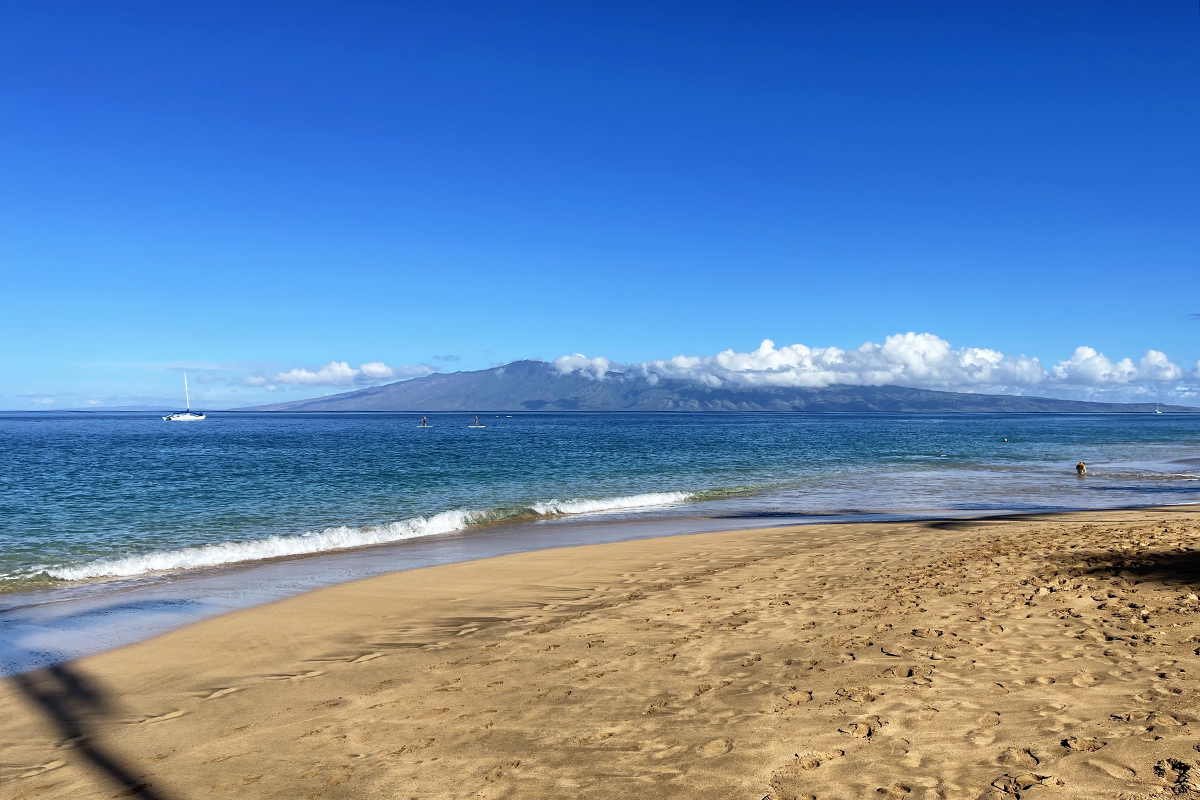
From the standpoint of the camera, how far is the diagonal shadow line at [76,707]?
5.97 m

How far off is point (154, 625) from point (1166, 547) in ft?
57.0

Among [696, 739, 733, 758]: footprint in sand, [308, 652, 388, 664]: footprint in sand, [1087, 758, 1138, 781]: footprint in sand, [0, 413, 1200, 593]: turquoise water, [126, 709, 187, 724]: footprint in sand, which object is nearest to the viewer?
[1087, 758, 1138, 781]: footprint in sand

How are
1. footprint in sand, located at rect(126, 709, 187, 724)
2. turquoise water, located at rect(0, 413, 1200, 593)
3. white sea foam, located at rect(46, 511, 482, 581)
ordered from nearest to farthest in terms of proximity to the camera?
footprint in sand, located at rect(126, 709, 187, 724), white sea foam, located at rect(46, 511, 482, 581), turquoise water, located at rect(0, 413, 1200, 593)

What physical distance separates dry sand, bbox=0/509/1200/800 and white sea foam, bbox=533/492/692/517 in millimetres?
14074

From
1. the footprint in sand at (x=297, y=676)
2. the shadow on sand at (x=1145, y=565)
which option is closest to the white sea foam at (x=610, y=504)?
the shadow on sand at (x=1145, y=565)

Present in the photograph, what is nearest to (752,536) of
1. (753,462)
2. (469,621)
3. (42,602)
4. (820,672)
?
(469,621)

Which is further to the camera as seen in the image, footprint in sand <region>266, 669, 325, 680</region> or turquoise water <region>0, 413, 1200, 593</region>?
turquoise water <region>0, 413, 1200, 593</region>

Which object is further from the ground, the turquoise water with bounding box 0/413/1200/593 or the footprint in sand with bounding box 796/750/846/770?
the footprint in sand with bounding box 796/750/846/770

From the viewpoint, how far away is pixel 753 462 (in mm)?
50906

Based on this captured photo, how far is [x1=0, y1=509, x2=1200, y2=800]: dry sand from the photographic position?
17.9ft

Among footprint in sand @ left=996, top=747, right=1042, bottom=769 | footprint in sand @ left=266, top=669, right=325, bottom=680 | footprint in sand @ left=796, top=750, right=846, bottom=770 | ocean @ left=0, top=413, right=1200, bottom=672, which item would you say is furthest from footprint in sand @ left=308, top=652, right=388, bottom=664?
footprint in sand @ left=996, top=747, right=1042, bottom=769

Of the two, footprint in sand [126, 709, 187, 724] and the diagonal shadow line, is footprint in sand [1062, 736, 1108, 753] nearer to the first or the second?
the diagonal shadow line

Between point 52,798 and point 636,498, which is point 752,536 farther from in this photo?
point 52,798

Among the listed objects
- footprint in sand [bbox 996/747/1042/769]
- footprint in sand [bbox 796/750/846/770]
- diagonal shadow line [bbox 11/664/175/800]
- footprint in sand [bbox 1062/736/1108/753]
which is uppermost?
footprint in sand [bbox 1062/736/1108/753]
